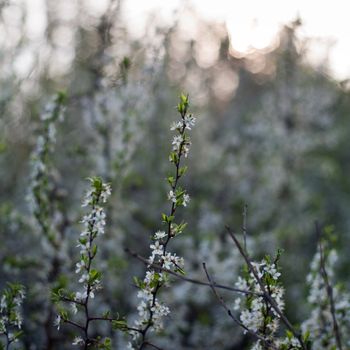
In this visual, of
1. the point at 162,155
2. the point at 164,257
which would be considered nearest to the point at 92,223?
the point at 164,257

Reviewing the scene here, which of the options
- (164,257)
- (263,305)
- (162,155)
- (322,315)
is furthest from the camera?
(162,155)

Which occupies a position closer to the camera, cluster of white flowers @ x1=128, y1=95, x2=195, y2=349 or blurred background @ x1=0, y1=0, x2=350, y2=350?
cluster of white flowers @ x1=128, y1=95, x2=195, y2=349

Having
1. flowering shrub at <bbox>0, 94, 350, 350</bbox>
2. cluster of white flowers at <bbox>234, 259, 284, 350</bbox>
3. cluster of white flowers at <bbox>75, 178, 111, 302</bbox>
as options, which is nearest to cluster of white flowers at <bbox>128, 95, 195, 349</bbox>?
flowering shrub at <bbox>0, 94, 350, 350</bbox>

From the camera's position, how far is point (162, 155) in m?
7.83

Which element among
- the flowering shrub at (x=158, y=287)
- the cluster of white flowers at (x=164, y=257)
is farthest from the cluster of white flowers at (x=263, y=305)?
the cluster of white flowers at (x=164, y=257)

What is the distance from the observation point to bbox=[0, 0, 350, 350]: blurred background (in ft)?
15.2

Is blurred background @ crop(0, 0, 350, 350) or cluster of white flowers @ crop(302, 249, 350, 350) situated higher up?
blurred background @ crop(0, 0, 350, 350)

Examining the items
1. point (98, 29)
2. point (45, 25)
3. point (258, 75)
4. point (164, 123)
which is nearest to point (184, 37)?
point (164, 123)

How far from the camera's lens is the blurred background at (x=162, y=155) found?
462 cm

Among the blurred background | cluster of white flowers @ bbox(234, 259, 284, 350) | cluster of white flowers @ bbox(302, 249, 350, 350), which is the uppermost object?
the blurred background

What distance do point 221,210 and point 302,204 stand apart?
1.23 m

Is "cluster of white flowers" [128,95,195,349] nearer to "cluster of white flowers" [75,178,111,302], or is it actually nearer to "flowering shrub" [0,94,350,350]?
"flowering shrub" [0,94,350,350]

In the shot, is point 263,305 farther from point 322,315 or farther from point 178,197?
point 322,315

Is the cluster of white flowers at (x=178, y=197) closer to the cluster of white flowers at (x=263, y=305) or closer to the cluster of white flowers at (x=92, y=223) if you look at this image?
the cluster of white flowers at (x=92, y=223)
